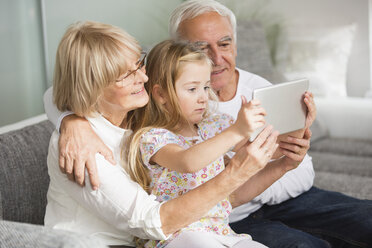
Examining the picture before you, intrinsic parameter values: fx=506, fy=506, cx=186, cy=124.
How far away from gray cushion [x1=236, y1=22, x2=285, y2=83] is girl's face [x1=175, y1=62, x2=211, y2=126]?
5.51 feet

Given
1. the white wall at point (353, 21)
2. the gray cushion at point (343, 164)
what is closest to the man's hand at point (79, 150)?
the gray cushion at point (343, 164)

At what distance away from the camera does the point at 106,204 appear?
126 cm

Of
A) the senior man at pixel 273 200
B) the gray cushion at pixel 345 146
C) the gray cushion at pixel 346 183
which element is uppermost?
the senior man at pixel 273 200

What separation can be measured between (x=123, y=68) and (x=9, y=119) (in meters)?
1.44

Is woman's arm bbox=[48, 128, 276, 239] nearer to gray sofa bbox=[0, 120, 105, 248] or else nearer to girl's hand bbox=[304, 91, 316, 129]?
girl's hand bbox=[304, 91, 316, 129]

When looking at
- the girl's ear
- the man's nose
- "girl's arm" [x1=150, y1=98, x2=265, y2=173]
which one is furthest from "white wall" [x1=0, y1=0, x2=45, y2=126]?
"girl's arm" [x1=150, y1=98, x2=265, y2=173]

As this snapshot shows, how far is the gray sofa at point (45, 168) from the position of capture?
80cm

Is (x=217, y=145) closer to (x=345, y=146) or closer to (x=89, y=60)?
(x=89, y=60)

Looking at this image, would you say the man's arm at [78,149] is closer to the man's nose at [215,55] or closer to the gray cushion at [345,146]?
the man's nose at [215,55]

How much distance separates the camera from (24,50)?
2.59 meters

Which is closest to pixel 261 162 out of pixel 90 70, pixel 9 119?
pixel 90 70

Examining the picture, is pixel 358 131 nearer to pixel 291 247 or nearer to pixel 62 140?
pixel 291 247

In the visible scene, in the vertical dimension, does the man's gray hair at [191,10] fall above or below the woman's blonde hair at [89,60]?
above

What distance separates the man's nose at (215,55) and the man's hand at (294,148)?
411 millimetres
